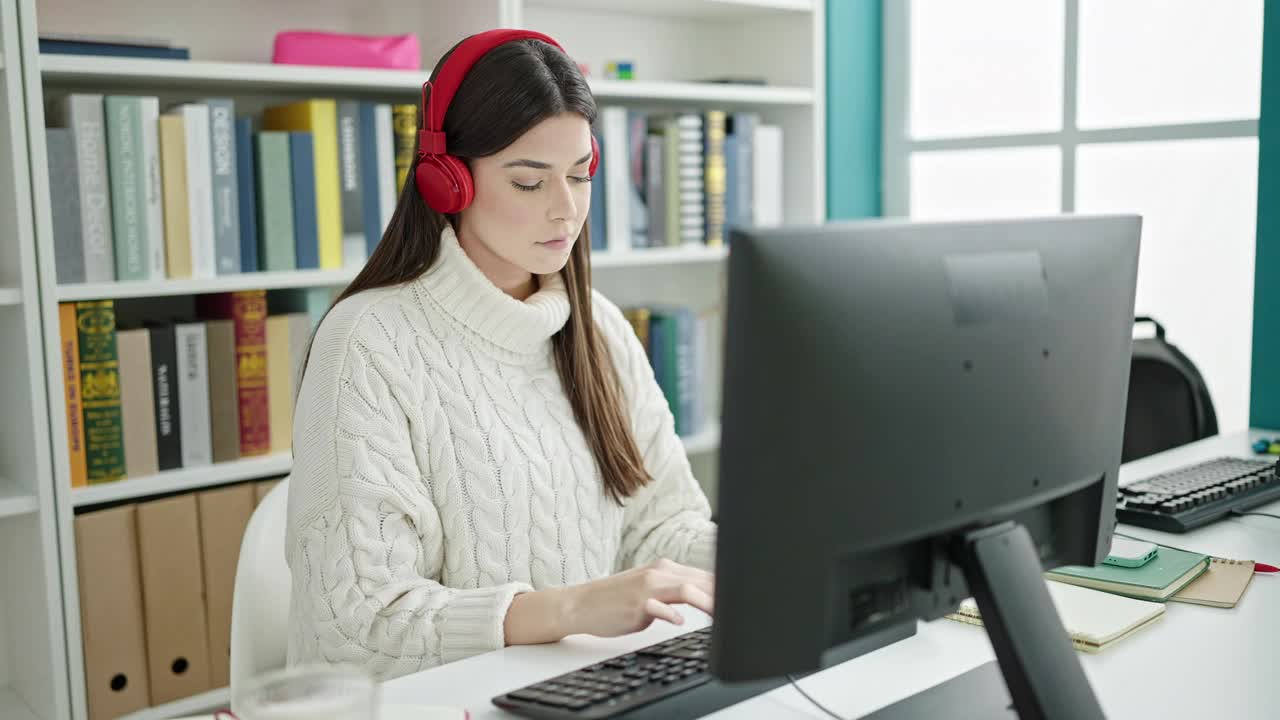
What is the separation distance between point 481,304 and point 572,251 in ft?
0.60

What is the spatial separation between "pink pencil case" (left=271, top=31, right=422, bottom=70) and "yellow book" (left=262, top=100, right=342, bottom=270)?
0.26 feet

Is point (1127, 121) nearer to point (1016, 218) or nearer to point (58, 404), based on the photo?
point (1016, 218)

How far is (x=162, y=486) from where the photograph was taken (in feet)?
6.68

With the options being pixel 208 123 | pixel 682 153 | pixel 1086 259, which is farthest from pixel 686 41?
pixel 1086 259

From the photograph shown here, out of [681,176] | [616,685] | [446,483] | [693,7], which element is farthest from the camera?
[693,7]

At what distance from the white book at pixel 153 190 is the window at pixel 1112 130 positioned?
1856mm

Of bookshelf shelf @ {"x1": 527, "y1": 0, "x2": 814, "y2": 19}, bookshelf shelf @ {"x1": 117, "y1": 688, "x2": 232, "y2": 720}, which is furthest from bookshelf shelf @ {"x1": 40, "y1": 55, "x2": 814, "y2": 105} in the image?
bookshelf shelf @ {"x1": 117, "y1": 688, "x2": 232, "y2": 720}

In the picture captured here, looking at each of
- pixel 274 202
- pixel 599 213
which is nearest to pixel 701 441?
pixel 599 213

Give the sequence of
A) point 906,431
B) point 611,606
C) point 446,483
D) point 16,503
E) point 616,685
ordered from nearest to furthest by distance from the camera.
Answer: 1. point 906,431
2. point 616,685
3. point 611,606
4. point 446,483
5. point 16,503

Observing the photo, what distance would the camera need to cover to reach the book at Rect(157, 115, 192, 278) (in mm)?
1991

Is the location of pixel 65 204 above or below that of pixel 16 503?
above

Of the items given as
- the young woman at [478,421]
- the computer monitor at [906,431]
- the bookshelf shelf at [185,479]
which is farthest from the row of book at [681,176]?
the computer monitor at [906,431]

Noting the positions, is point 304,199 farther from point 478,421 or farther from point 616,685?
point 616,685

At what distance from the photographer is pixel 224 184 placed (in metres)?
2.06
